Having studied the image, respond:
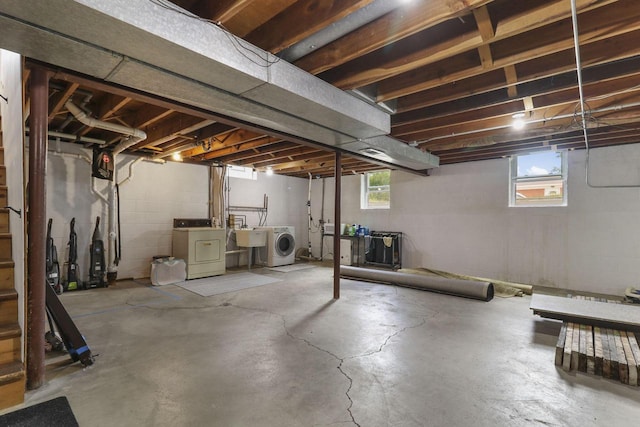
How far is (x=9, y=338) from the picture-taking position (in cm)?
189

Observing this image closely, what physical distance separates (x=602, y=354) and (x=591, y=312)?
3.16 ft

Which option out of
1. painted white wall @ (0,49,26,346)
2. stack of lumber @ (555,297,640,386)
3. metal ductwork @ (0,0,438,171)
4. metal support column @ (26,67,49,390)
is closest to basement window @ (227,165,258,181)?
metal ductwork @ (0,0,438,171)

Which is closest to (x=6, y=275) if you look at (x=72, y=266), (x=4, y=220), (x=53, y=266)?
(x=4, y=220)

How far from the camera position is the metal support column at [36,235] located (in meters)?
1.97

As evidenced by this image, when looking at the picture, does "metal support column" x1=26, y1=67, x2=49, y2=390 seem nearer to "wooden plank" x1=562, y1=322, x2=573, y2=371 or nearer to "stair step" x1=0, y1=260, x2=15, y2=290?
"stair step" x1=0, y1=260, x2=15, y2=290

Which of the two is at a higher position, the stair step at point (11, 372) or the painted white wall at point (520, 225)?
the painted white wall at point (520, 225)

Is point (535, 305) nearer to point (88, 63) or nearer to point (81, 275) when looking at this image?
point (88, 63)

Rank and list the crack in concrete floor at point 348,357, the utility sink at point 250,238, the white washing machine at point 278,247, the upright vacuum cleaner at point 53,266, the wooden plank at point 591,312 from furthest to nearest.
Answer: the white washing machine at point 278,247 → the utility sink at point 250,238 → the upright vacuum cleaner at point 53,266 → the wooden plank at point 591,312 → the crack in concrete floor at point 348,357

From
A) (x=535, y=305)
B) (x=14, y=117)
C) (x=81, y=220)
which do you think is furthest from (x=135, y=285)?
(x=535, y=305)

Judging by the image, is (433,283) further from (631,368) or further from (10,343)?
(10,343)

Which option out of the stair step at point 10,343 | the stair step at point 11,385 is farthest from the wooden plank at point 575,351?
the stair step at point 10,343

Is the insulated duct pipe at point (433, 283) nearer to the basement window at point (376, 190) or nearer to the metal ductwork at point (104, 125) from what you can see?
the basement window at point (376, 190)

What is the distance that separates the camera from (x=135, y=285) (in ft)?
16.7

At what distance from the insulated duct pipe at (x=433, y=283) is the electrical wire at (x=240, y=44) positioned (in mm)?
4085
